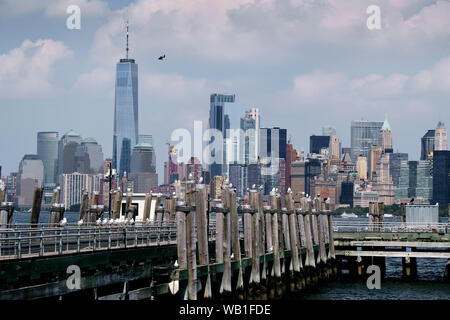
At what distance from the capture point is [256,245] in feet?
155

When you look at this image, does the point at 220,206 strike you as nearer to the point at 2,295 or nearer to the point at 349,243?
the point at 2,295

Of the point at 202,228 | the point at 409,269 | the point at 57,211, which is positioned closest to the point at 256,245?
the point at 202,228

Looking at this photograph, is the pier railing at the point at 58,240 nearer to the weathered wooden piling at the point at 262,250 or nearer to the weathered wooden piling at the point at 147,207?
the weathered wooden piling at the point at 262,250

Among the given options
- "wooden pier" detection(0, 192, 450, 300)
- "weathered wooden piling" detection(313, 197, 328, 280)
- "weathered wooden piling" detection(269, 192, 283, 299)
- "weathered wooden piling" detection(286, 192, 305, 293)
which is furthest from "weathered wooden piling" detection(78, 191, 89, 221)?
"weathered wooden piling" detection(313, 197, 328, 280)

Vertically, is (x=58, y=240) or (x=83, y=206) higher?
(x=83, y=206)

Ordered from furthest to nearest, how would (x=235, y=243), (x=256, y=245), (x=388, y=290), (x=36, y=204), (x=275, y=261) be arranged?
1. (x=388, y=290)
2. (x=275, y=261)
3. (x=256, y=245)
4. (x=36, y=204)
5. (x=235, y=243)

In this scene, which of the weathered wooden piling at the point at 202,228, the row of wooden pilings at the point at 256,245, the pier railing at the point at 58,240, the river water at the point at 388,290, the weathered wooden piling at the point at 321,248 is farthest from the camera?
the weathered wooden piling at the point at 321,248

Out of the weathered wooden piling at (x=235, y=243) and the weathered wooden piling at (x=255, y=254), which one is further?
the weathered wooden piling at (x=255, y=254)

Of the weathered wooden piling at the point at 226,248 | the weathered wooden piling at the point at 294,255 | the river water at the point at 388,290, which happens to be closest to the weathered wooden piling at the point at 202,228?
the weathered wooden piling at the point at 226,248

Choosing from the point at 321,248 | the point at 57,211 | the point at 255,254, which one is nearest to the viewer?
the point at 255,254

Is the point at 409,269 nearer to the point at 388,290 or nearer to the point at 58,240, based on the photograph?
the point at 388,290

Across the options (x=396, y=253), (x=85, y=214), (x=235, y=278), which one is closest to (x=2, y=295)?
(x=235, y=278)

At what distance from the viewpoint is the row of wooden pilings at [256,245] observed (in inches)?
1442
